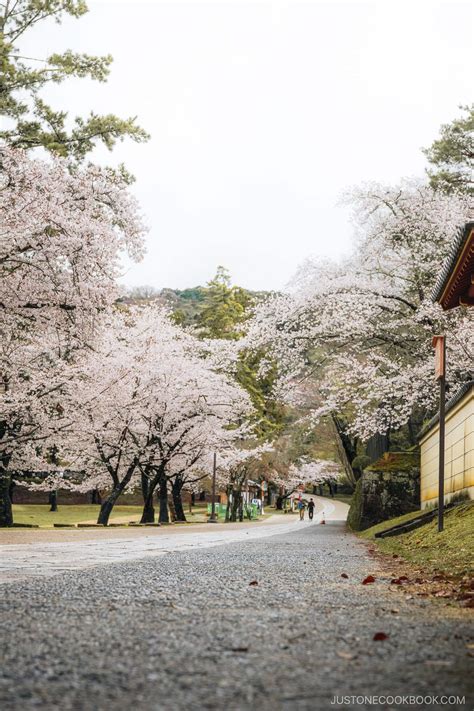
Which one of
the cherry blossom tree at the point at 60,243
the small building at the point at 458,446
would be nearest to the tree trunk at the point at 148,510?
the cherry blossom tree at the point at 60,243

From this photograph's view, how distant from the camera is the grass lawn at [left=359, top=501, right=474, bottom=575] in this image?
24.7 feet

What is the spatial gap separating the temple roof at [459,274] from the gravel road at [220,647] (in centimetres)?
455

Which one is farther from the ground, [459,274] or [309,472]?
[459,274]

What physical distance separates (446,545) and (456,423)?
4454 millimetres

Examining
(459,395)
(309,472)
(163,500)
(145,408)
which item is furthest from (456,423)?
(309,472)

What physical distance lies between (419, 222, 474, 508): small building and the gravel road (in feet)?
16.2

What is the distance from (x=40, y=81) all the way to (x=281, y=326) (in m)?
10.6

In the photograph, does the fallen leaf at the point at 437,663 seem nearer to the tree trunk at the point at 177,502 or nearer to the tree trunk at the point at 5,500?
the tree trunk at the point at 5,500

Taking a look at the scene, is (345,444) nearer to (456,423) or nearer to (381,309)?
(381,309)

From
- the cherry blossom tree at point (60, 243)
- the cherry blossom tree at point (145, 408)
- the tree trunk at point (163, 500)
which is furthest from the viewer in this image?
the tree trunk at point (163, 500)

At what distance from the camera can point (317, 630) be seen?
10.5ft

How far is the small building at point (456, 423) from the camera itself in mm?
8710

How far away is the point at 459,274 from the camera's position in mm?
9195

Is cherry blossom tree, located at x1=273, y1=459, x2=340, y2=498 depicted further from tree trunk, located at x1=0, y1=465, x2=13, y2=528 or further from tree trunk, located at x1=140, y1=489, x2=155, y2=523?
tree trunk, located at x1=0, y1=465, x2=13, y2=528
